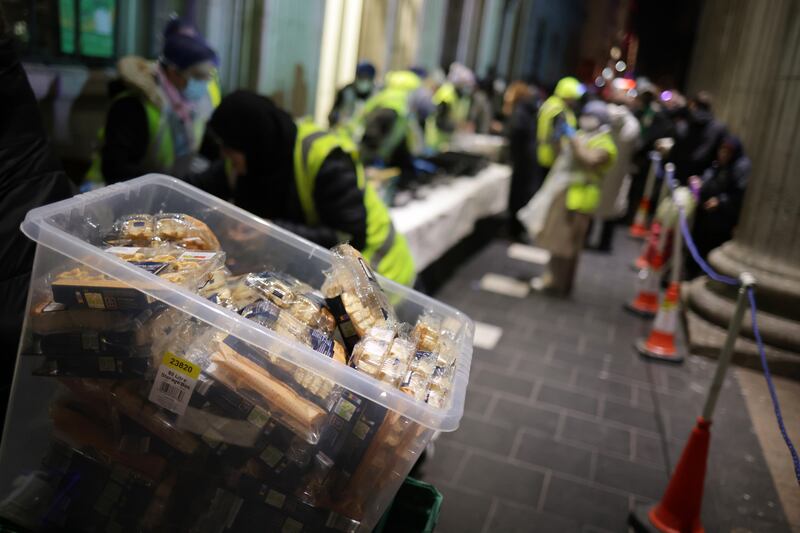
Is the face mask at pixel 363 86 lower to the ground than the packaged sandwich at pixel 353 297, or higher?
higher

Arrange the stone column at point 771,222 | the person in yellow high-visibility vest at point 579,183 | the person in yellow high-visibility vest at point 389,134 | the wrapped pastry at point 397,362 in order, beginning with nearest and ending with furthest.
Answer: the wrapped pastry at point 397,362
the stone column at point 771,222
the person in yellow high-visibility vest at point 389,134
the person in yellow high-visibility vest at point 579,183

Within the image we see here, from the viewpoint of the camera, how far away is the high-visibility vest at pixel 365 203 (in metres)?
2.62

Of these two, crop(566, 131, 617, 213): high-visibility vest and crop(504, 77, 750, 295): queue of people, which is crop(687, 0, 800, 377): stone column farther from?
crop(566, 131, 617, 213): high-visibility vest

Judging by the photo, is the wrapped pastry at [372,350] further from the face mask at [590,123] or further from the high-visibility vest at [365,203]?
the face mask at [590,123]

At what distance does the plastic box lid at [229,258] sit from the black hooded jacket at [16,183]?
304 millimetres

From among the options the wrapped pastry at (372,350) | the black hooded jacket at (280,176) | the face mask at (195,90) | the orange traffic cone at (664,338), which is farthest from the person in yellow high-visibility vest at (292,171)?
the orange traffic cone at (664,338)

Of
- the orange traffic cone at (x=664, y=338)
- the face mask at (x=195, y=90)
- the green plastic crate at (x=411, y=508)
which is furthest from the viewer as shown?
the orange traffic cone at (x=664, y=338)

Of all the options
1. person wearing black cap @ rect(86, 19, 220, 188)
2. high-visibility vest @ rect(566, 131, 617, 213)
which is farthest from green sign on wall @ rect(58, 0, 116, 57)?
high-visibility vest @ rect(566, 131, 617, 213)

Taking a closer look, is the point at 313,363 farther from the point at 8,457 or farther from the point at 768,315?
the point at 768,315

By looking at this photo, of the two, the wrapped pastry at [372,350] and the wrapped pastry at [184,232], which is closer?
the wrapped pastry at [372,350]

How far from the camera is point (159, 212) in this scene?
1.92m

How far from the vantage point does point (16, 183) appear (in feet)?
6.09

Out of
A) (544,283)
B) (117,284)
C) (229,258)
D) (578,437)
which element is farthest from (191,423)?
(544,283)

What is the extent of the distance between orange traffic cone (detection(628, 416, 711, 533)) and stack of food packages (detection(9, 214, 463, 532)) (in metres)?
2.08
